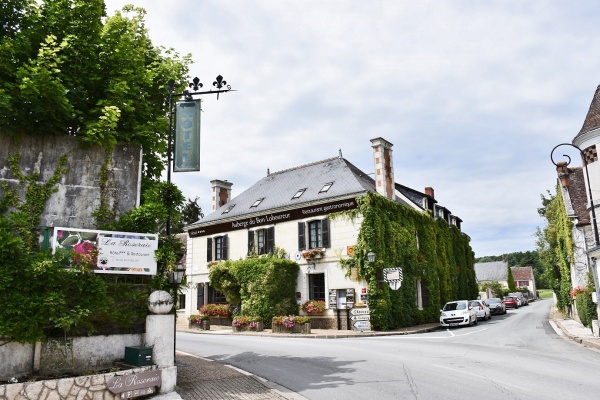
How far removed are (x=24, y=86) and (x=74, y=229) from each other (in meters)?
2.55

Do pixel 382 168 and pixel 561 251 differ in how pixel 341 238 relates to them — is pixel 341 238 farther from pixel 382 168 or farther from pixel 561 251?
pixel 561 251

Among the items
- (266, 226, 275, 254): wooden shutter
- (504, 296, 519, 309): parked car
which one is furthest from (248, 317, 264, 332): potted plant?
(504, 296, 519, 309): parked car

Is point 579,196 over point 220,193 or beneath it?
beneath

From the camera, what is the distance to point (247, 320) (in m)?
23.1

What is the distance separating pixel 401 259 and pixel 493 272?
64.7 meters

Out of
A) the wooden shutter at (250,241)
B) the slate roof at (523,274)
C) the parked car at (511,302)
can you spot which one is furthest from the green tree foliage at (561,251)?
the slate roof at (523,274)

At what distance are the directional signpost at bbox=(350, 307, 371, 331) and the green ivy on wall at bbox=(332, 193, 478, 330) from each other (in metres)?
0.39

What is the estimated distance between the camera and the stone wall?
8.20m

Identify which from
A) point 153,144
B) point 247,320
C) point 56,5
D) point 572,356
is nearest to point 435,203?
point 247,320

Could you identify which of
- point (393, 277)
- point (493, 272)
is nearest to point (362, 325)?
point (393, 277)

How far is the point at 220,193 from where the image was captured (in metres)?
32.7

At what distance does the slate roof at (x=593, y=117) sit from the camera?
19016mm

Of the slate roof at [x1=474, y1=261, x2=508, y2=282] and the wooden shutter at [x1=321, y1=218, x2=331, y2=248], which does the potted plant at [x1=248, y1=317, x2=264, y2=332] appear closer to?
the wooden shutter at [x1=321, y1=218, x2=331, y2=248]

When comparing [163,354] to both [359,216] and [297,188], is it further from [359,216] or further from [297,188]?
[297,188]
